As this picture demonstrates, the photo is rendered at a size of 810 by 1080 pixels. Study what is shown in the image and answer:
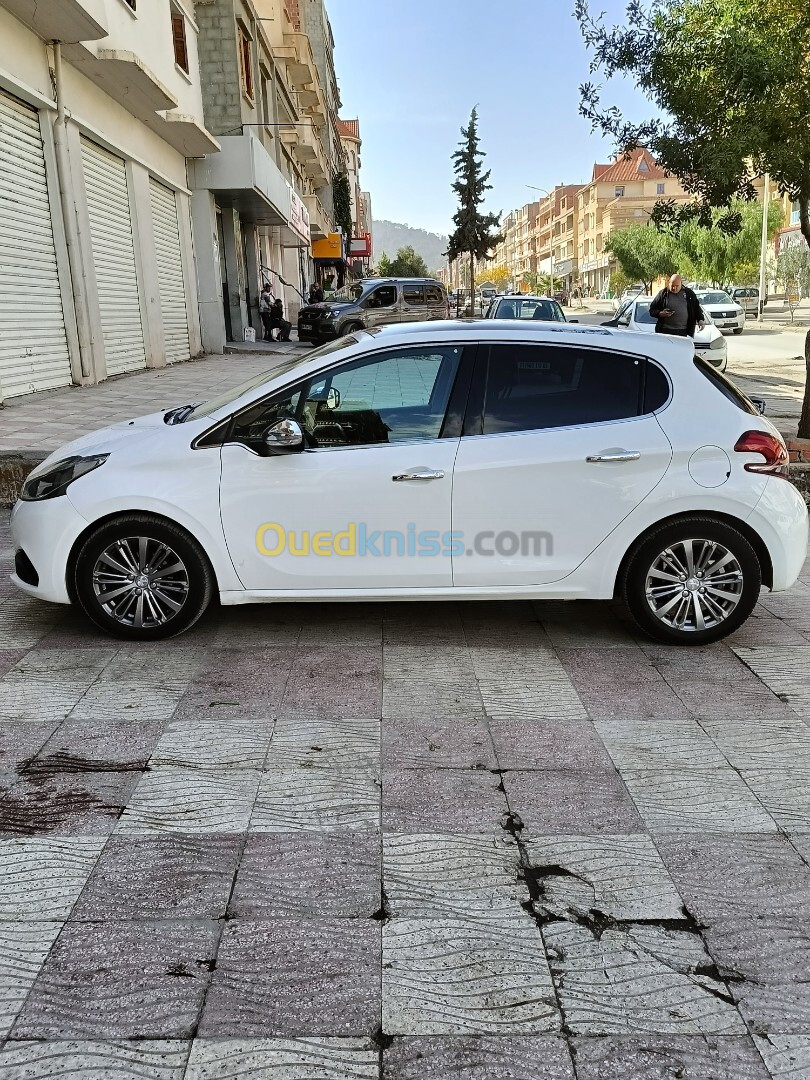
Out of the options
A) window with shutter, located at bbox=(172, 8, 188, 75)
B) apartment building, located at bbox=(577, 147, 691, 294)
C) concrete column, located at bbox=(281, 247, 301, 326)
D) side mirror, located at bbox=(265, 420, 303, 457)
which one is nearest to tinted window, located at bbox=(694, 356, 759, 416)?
side mirror, located at bbox=(265, 420, 303, 457)

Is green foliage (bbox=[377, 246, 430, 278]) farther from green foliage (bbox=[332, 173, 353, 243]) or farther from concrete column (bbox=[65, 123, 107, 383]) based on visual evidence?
concrete column (bbox=[65, 123, 107, 383])

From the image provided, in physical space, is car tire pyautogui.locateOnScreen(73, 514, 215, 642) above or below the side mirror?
below

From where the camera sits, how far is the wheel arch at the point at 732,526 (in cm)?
Result: 467

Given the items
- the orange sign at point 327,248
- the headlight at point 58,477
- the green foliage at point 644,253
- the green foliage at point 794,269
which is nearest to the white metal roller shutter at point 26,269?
the headlight at point 58,477

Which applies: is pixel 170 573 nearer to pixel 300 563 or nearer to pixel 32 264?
pixel 300 563

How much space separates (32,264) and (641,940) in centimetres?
1223

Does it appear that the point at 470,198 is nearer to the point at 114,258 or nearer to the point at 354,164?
the point at 354,164

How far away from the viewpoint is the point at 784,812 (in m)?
3.22

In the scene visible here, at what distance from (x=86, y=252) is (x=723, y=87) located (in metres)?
9.35

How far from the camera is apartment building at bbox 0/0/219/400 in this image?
11.7 meters

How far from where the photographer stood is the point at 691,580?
4.73m

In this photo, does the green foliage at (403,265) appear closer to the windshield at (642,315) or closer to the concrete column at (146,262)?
the windshield at (642,315)

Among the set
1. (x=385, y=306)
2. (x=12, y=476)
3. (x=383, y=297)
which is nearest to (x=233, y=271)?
(x=383, y=297)

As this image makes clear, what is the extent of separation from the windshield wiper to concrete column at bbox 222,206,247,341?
21921mm
